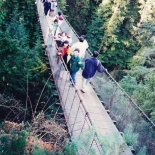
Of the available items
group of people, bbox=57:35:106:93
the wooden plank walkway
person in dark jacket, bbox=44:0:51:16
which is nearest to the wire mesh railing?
the wooden plank walkway

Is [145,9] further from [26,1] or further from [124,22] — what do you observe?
[26,1]

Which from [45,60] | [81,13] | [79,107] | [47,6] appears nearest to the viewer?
[79,107]

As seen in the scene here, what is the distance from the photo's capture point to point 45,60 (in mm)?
14711

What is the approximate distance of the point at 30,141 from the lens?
5523 mm

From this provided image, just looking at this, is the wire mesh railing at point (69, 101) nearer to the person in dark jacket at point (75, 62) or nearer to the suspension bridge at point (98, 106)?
the suspension bridge at point (98, 106)

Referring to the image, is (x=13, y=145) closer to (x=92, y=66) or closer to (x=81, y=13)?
(x=92, y=66)

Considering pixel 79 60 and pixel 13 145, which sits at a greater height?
pixel 13 145

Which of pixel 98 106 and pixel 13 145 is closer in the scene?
pixel 13 145

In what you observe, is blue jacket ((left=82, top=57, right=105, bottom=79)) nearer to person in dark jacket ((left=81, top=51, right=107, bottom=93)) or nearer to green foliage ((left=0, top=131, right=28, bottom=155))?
person in dark jacket ((left=81, top=51, right=107, bottom=93))

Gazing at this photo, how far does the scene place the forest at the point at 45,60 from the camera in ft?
23.4

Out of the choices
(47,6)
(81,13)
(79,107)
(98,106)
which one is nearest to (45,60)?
(47,6)

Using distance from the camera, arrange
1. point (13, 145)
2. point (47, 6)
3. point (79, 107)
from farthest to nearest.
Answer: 1. point (47, 6)
2. point (79, 107)
3. point (13, 145)

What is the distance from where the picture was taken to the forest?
281 inches

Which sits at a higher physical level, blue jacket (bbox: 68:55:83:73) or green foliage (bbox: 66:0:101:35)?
blue jacket (bbox: 68:55:83:73)
